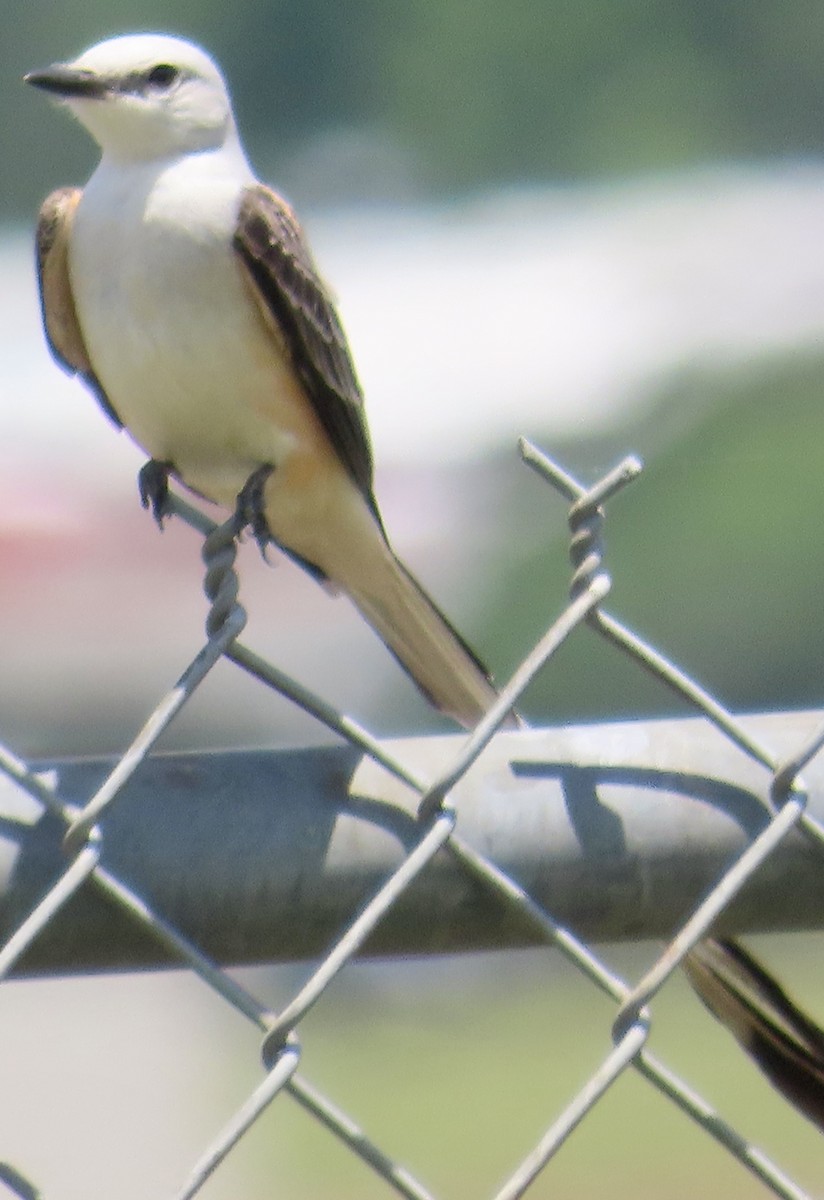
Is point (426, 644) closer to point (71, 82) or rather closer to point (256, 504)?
point (256, 504)

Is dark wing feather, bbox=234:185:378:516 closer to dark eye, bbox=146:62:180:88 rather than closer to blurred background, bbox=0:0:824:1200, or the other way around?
dark eye, bbox=146:62:180:88

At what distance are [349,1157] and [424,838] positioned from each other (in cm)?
468

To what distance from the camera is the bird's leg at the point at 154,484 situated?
2438mm

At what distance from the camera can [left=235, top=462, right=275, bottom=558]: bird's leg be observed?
2.24 metres

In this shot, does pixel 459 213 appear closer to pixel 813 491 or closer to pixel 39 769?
pixel 813 491

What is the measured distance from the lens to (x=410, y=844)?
1.37 metres

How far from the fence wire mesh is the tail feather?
9 cm

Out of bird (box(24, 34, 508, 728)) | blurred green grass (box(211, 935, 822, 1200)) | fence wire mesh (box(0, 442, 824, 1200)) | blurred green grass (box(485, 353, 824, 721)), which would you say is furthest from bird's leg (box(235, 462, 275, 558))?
blurred green grass (box(485, 353, 824, 721))

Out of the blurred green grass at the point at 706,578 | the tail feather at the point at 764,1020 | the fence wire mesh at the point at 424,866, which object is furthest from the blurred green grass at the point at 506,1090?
the fence wire mesh at the point at 424,866

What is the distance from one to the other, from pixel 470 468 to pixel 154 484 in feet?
32.7

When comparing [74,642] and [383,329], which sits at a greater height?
[383,329]

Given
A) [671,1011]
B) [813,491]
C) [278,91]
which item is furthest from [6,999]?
[278,91]

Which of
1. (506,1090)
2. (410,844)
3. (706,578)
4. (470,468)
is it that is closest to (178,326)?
(410,844)

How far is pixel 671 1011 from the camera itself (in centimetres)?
720
